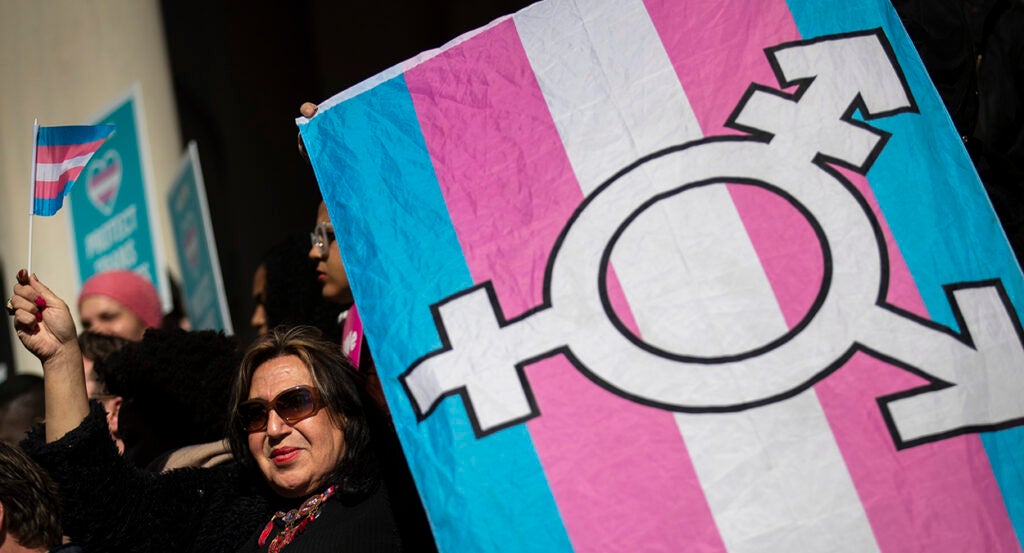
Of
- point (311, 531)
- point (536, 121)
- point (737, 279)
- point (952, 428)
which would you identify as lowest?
point (952, 428)

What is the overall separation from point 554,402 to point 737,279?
0.42 metres

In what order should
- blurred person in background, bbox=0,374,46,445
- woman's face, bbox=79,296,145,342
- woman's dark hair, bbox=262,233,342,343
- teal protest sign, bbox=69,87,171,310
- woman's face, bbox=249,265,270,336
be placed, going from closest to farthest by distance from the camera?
1. woman's dark hair, bbox=262,233,342,343
2. blurred person in background, bbox=0,374,46,445
3. woman's face, bbox=249,265,270,336
4. woman's face, bbox=79,296,145,342
5. teal protest sign, bbox=69,87,171,310

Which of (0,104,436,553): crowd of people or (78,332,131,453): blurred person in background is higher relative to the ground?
(78,332,131,453): blurred person in background

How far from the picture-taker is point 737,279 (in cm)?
218

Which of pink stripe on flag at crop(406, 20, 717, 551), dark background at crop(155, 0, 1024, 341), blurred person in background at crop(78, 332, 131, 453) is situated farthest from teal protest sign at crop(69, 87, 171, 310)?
pink stripe on flag at crop(406, 20, 717, 551)

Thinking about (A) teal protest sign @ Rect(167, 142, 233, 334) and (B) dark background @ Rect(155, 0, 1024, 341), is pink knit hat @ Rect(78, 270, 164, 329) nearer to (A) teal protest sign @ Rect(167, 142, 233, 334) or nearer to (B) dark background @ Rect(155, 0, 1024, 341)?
(A) teal protest sign @ Rect(167, 142, 233, 334)

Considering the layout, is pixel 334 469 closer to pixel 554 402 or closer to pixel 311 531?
pixel 311 531

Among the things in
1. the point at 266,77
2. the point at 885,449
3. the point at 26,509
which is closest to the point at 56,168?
the point at 26,509

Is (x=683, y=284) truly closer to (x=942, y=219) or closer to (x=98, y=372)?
(x=942, y=219)

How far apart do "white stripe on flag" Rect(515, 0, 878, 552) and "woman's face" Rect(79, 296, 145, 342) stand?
244cm

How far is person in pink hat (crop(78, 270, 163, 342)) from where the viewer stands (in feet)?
14.1

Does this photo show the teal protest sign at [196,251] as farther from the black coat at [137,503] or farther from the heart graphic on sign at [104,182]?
the black coat at [137,503]

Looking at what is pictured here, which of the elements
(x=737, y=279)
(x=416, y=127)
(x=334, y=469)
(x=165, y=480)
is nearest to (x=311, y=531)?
(x=334, y=469)

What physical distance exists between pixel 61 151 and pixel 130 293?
164 centimetres
